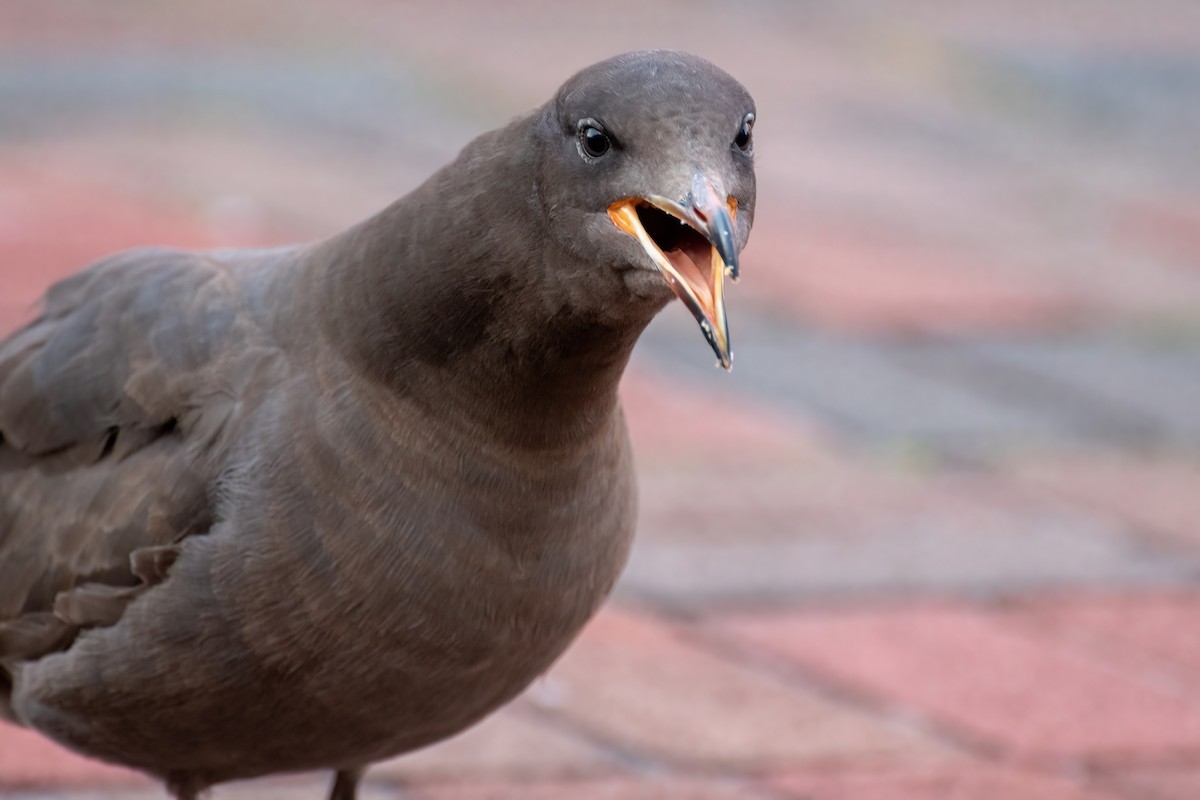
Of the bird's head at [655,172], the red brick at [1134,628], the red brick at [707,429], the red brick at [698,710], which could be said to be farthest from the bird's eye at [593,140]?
the red brick at [707,429]

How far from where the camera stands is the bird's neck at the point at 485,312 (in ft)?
8.96

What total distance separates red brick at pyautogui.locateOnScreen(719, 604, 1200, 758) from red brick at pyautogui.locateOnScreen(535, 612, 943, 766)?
14cm

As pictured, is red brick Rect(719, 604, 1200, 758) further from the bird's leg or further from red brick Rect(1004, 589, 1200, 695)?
the bird's leg

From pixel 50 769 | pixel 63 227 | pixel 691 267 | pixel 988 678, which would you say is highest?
pixel 691 267

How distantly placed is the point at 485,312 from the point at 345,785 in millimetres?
1006

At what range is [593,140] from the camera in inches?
103

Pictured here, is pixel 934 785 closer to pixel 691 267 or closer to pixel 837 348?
pixel 691 267

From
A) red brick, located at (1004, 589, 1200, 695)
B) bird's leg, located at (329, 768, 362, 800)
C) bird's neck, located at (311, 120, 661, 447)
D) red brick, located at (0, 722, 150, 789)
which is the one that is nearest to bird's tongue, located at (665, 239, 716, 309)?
bird's neck, located at (311, 120, 661, 447)

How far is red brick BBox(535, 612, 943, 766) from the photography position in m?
3.86

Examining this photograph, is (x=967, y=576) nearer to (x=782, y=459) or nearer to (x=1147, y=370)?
(x=782, y=459)

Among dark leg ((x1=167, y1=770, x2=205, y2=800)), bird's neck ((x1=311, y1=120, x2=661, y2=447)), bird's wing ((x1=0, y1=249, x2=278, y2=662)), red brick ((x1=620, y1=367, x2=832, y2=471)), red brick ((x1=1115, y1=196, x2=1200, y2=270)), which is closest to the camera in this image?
bird's neck ((x1=311, y1=120, x2=661, y2=447))

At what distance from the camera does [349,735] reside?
300 cm

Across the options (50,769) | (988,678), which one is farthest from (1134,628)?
(50,769)

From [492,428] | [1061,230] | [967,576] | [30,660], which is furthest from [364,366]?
[1061,230]
